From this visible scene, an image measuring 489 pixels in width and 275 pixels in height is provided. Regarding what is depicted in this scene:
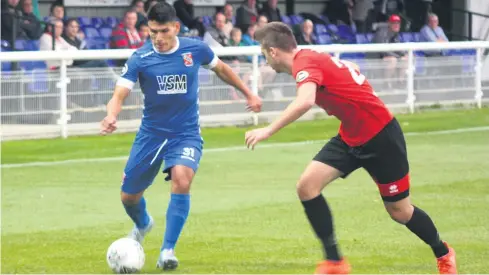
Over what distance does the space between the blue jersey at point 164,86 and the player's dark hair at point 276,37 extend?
132 centimetres

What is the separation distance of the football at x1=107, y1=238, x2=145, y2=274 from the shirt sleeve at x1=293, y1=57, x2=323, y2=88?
1.92 metres

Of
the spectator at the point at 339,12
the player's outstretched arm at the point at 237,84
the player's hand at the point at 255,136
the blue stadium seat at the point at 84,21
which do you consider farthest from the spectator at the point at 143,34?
the player's hand at the point at 255,136

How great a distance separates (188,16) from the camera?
24.3 m

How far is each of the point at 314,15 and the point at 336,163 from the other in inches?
802

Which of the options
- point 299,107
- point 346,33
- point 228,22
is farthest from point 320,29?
point 299,107

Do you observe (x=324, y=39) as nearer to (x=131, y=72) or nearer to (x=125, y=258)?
(x=131, y=72)

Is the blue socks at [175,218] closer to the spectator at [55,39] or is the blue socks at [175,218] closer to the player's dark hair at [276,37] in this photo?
the player's dark hair at [276,37]

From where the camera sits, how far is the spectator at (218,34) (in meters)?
22.6

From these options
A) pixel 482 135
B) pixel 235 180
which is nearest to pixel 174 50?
pixel 235 180

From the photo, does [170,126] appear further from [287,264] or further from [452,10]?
[452,10]

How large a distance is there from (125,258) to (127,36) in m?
12.2

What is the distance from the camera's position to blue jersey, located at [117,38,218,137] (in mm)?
9844

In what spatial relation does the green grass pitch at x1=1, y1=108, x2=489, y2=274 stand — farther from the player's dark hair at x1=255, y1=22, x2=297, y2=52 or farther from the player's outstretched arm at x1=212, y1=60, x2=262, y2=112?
the player's dark hair at x1=255, y1=22, x2=297, y2=52

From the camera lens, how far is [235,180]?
15.2m
